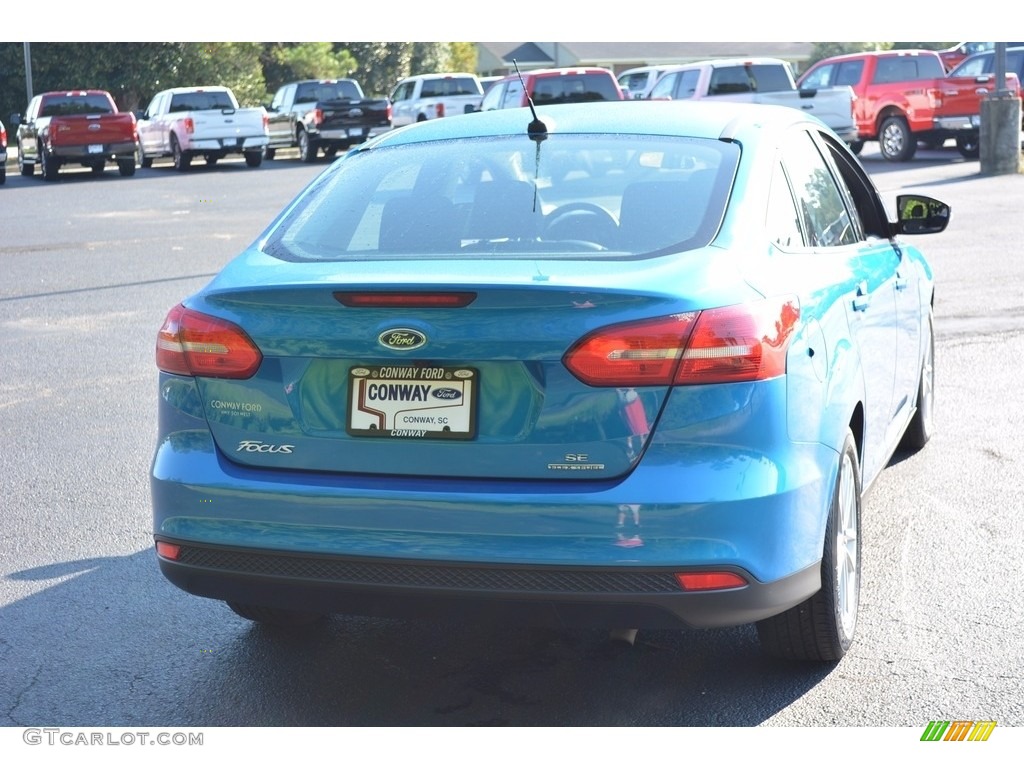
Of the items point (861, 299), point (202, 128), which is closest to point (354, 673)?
point (861, 299)

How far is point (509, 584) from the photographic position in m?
3.70

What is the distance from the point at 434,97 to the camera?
34.5m

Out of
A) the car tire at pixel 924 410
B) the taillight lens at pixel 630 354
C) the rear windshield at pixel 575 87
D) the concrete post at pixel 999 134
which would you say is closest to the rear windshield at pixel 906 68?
the concrete post at pixel 999 134

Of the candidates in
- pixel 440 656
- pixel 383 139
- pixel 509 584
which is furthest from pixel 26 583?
pixel 509 584

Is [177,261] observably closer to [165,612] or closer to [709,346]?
[165,612]

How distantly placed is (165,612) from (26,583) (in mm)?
670

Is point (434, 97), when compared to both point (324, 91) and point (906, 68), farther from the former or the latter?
point (906, 68)

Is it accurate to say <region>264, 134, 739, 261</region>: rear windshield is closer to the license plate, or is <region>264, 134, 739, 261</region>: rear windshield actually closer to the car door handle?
the license plate

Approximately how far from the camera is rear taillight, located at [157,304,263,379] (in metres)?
3.95

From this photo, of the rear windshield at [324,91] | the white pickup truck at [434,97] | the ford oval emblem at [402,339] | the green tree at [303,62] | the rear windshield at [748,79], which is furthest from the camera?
the green tree at [303,62]

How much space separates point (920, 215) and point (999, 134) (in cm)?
1769

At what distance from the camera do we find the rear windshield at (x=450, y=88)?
3472cm

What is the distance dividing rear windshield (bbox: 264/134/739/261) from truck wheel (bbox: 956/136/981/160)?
2316 centimetres

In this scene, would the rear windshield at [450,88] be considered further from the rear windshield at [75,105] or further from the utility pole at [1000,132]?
the utility pole at [1000,132]
